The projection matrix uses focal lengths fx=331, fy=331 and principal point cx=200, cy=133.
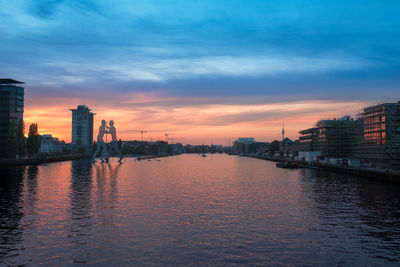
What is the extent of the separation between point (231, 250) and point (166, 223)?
1083 centimetres

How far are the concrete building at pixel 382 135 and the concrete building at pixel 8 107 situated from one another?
143m

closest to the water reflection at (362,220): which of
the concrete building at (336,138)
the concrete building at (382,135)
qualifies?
the concrete building at (382,135)

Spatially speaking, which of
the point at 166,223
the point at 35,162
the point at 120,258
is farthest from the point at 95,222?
the point at 35,162

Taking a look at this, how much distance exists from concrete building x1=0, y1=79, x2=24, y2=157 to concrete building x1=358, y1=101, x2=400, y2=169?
143 meters

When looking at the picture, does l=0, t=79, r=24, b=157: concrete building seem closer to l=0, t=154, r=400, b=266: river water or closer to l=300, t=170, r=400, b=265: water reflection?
l=0, t=154, r=400, b=266: river water

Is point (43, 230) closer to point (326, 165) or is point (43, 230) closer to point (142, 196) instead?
point (142, 196)

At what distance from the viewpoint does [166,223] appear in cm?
3556

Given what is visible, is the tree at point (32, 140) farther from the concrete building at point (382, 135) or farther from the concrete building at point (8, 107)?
the concrete building at point (382, 135)

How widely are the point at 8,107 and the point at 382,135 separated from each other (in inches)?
6150

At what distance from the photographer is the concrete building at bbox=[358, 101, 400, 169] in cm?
9688

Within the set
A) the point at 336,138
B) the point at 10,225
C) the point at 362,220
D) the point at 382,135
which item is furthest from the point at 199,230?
the point at 336,138

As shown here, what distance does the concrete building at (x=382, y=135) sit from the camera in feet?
318

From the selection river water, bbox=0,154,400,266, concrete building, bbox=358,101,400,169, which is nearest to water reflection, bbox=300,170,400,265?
river water, bbox=0,154,400,266

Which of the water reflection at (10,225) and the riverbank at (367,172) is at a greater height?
the riverbank at (367,172)
